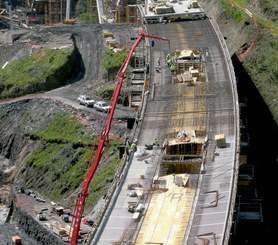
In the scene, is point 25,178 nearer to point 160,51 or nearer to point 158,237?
point 160,51

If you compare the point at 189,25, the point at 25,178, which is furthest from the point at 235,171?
the point at 189,25

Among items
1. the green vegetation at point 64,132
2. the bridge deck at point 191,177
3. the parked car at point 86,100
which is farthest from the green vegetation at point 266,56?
the green vegetation at point 64,132

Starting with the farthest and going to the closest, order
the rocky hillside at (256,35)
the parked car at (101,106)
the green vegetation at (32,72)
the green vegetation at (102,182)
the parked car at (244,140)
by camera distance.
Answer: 1. the green vegetation at (32,72)
2. the parked car at (101,106)
3. the rocky hillside at (256,35)
4. the parked car at (244,140)
5. the green vegetation at (102,182)

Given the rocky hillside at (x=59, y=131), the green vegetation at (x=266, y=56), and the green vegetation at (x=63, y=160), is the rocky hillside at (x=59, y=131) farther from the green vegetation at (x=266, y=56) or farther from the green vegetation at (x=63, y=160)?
the green vegetation at (x=266, y=56)

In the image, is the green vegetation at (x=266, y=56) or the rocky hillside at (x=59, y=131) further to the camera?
the green vegetation at (x=266, y=56)

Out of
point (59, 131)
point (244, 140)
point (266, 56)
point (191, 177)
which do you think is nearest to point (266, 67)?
point (266, 56)

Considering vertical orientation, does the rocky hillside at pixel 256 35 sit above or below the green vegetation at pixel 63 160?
above
